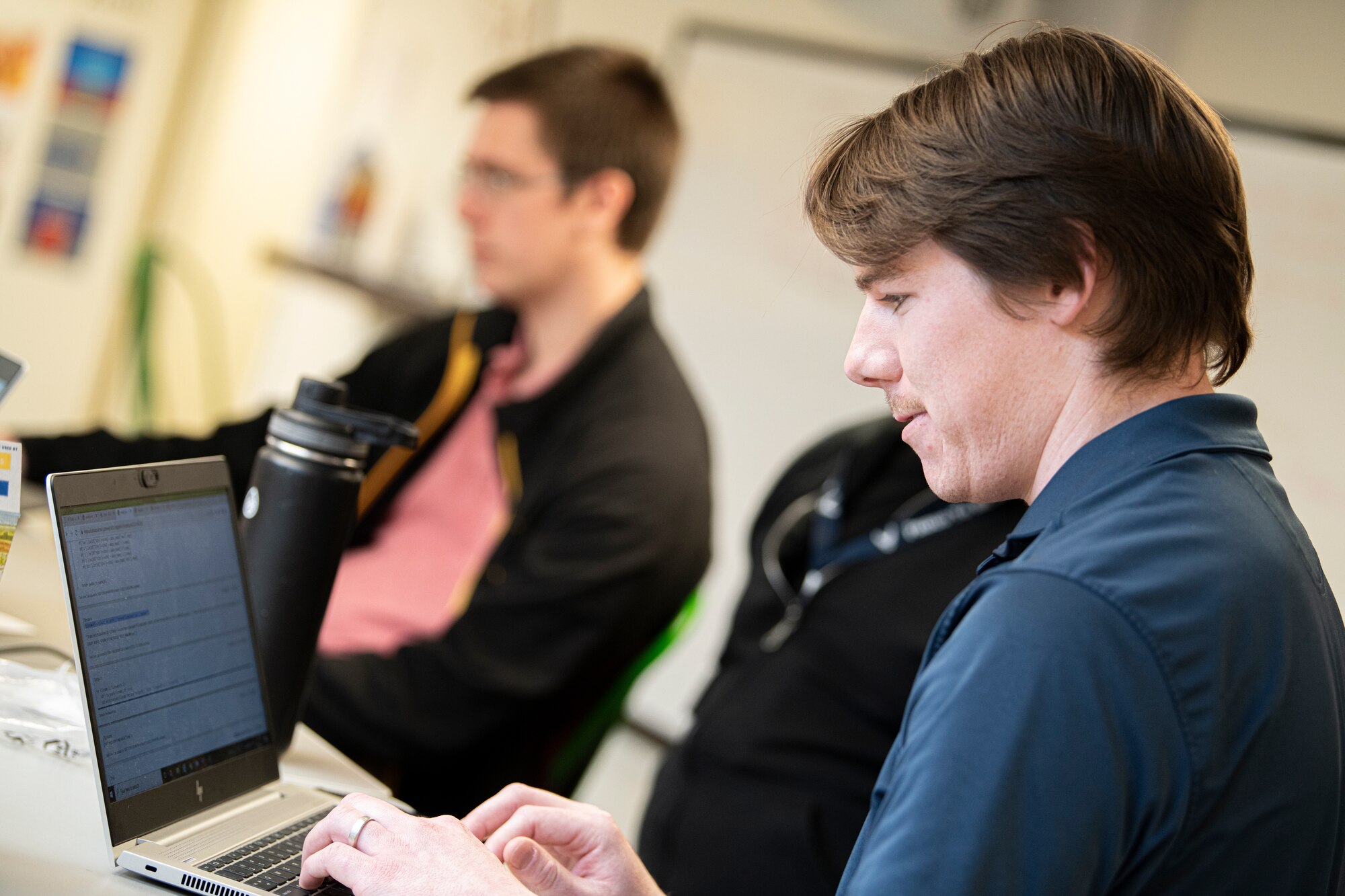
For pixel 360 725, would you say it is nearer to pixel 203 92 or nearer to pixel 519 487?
pixel 519 487

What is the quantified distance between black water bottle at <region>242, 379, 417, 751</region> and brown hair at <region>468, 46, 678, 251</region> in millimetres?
1032

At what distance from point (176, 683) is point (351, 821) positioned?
19 cm

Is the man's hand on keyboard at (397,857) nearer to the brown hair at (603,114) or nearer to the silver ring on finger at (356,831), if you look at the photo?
the silver ring on finger at (356,831)

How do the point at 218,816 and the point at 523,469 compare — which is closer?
the point at 218,816

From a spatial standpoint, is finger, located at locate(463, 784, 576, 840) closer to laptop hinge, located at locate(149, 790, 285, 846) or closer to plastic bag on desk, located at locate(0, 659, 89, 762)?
laptop hinge, located at locate(149, 790, 285, 846)

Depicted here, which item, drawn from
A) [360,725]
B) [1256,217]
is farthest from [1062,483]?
[1256,217]

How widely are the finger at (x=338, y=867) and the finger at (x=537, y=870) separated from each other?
0.13 meters

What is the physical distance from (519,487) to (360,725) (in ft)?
1.56

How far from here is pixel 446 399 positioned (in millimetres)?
2145

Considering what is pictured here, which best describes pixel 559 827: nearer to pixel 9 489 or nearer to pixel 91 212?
pixel 9 489

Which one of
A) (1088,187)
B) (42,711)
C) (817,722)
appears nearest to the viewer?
(1088,187)

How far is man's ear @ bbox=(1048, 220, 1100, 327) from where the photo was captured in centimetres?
85

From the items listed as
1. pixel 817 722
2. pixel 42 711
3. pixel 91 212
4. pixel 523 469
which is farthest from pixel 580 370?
pixel 91 212

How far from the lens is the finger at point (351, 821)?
2.92 feet
